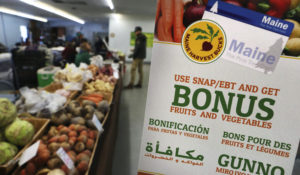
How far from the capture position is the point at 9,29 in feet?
50.8

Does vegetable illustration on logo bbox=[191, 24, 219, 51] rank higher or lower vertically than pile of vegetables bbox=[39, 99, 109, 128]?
higher

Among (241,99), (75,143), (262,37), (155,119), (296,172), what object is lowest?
(296,172)

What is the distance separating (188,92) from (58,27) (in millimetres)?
25018

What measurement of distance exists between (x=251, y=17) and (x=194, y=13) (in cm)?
21

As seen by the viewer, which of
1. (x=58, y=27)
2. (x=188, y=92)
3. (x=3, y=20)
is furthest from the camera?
(x=58, y=27)

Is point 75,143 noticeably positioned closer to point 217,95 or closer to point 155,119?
point 155,119

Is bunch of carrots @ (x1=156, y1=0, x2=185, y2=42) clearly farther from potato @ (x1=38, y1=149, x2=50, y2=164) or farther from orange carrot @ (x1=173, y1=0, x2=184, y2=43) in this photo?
potato @ (x1=38, y1=149, x2=50, y2=164)

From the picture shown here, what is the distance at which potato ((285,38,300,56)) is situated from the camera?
0.68 meters

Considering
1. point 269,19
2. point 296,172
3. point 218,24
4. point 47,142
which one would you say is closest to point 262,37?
point 269,19

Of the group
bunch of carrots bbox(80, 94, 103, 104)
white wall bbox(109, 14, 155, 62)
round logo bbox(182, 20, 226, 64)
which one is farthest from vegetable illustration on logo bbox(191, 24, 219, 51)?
white wall bbox(109, 14, 155, 62)

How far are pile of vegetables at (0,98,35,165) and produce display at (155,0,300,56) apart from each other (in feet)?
3.79

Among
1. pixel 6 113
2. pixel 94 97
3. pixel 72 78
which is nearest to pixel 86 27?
pixel 72 78

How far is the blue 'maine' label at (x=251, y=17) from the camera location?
675mm

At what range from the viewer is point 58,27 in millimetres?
22125
